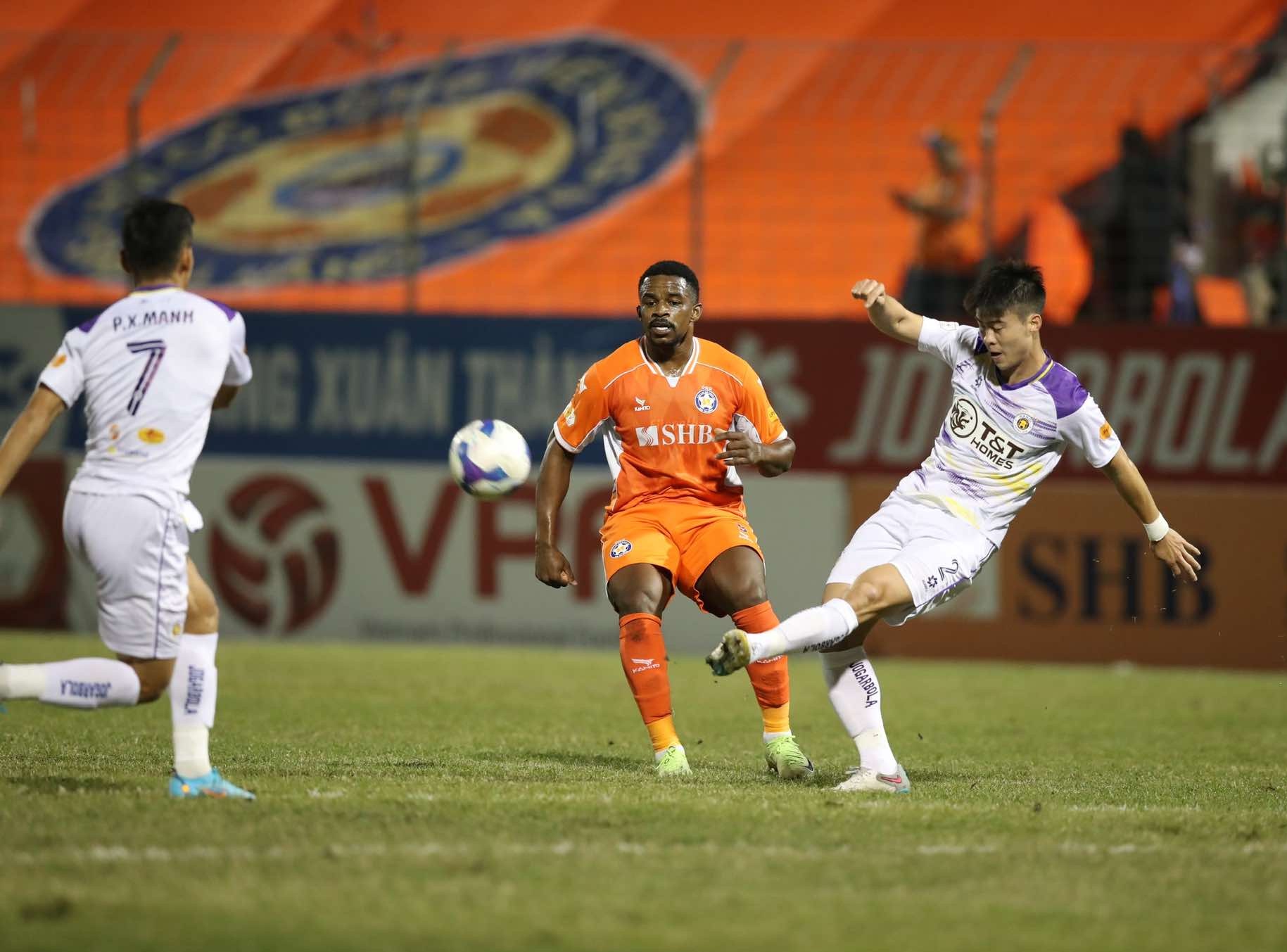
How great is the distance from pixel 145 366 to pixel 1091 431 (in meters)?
3.65

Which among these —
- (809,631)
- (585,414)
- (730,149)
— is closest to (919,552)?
(809,631)

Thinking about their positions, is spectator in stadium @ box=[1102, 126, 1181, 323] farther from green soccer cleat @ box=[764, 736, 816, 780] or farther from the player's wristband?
green soccer cleat @ box=[764, 736, 816, 780]

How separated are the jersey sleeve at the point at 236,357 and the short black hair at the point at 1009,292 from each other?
283 cm

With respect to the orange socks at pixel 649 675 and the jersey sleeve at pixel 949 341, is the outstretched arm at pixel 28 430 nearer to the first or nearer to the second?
the orange socks at pixel 649 675

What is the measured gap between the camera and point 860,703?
700 cm

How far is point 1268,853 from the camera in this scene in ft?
18.5

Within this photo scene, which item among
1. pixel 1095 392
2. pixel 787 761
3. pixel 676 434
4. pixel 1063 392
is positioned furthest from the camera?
pixel 1095 392

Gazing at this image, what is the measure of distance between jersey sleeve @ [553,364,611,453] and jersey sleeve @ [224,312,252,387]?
69.8 inches

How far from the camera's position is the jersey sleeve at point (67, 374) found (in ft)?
19.4

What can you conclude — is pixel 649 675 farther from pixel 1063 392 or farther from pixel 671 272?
pixel 1063 392

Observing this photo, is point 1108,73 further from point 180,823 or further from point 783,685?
point 180,823

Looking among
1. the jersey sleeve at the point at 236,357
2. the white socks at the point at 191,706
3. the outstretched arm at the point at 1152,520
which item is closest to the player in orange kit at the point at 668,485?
the outstretched arm at the point at 1152,520

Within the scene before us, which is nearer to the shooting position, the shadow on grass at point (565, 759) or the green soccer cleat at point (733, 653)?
the green soccer cleat at point (733, 653)

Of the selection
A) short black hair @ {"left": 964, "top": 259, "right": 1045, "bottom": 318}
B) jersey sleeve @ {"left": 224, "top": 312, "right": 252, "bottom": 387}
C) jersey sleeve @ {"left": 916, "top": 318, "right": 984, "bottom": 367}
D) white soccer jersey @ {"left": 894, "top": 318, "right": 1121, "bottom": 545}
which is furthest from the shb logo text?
jersey sleeve @ {"left": 224, "top": 312, "right": 252, "bottom": 387}
